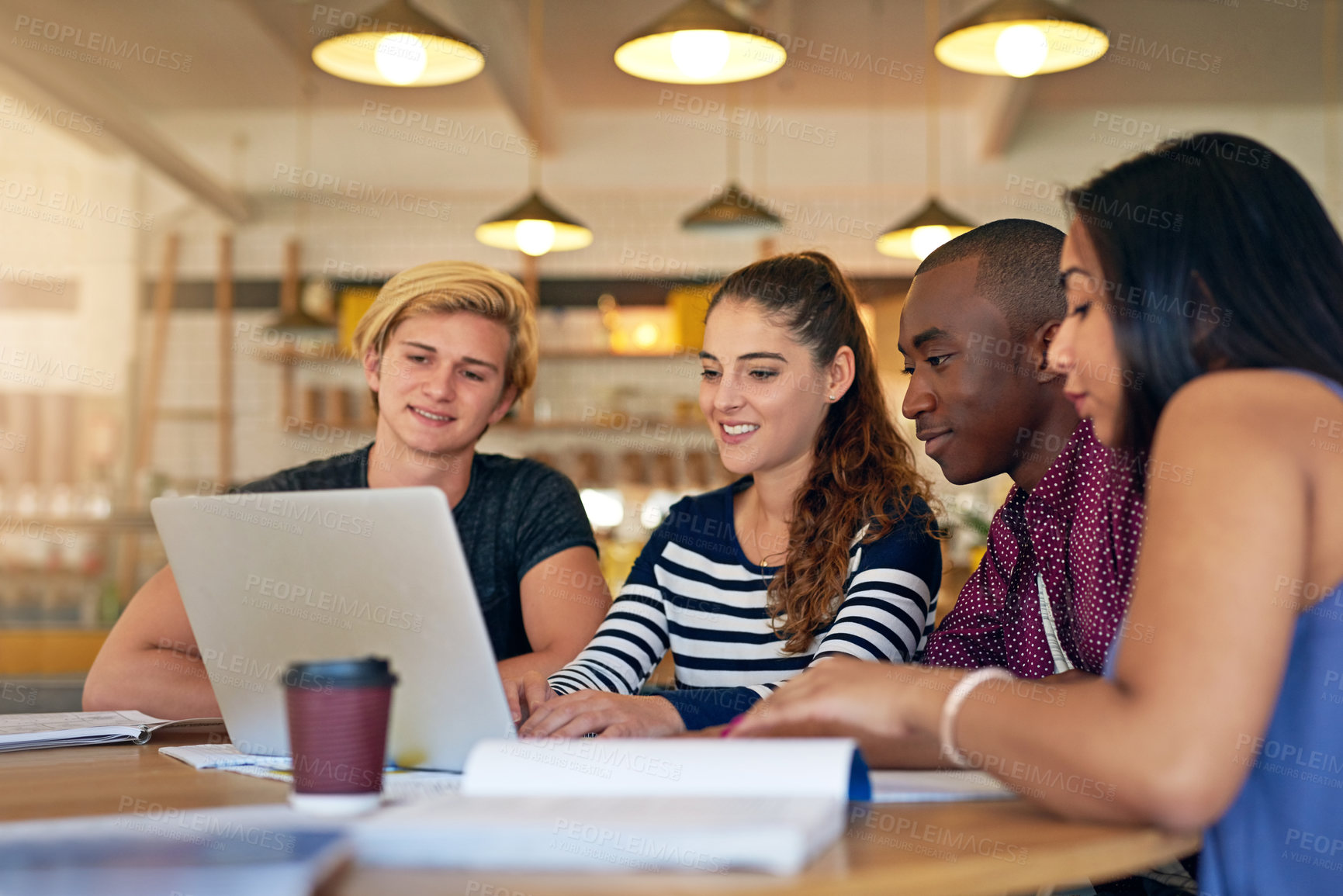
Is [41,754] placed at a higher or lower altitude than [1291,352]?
lower

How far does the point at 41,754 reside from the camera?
1.36 m

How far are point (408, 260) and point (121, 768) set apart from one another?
19.8 ft

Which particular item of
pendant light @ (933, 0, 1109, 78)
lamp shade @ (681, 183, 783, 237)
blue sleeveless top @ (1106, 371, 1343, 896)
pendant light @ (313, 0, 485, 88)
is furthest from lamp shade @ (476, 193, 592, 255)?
blue sleeveless top @ (1106, 371, 1343, 896)

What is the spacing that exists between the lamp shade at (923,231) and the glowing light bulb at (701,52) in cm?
145

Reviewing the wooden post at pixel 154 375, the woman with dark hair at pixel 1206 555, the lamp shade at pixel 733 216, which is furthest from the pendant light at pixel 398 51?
the wooden post at pixel 154 375

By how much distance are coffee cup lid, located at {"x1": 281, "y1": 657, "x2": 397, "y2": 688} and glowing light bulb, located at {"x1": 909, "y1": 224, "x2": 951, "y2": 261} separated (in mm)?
3989

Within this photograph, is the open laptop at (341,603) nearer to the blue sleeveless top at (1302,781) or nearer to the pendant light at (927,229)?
the blue sleeveless top at (1302,781)

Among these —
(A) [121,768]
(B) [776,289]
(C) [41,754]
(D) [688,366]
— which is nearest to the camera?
(A) [121,768]

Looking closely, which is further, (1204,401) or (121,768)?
(121,768)

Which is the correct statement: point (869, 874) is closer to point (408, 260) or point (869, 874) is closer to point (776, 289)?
point (776, 289)

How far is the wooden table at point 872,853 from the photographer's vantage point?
746mm

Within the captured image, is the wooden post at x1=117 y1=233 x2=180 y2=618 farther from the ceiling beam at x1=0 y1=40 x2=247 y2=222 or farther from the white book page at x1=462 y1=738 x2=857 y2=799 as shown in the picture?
the white book page at x1=462 y1=738 x2=857 y2=799

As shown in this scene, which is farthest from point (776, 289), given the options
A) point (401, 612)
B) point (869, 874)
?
point (869, 874)

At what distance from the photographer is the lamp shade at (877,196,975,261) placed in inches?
181
